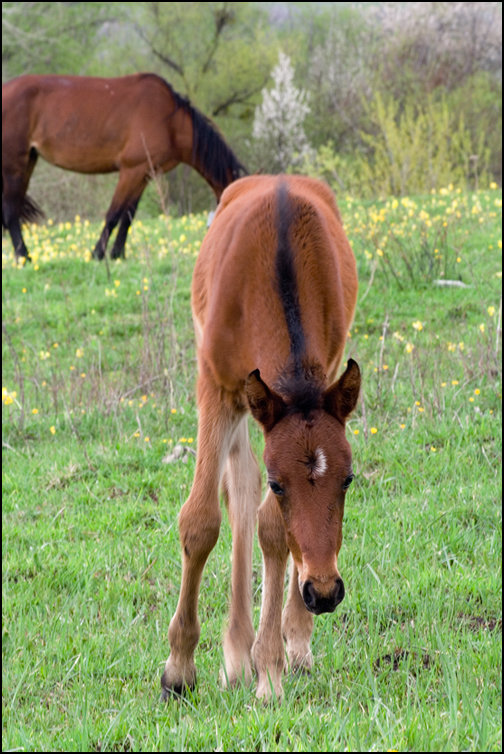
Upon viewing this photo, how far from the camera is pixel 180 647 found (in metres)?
3.54

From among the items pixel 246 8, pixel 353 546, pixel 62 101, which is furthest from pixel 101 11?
pixel 353 546

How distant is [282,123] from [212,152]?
2138 centimetres

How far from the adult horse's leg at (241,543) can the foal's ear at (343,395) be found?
0.92 m

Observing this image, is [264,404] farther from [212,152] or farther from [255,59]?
[255,59]

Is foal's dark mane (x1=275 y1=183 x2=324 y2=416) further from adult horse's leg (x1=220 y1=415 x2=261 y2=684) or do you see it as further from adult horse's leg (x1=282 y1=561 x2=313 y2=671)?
adult horse's leg (x1=282 y1=561 x2=313 y2=671)

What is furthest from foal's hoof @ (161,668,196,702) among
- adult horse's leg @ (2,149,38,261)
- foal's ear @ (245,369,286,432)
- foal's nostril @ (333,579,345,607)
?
adult horse's leg @ (2,149,38,261)

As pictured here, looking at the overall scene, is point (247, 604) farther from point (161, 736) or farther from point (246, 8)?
point (246, 8)

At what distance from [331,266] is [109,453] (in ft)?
9.25

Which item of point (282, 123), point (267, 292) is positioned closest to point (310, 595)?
point (267, 292)

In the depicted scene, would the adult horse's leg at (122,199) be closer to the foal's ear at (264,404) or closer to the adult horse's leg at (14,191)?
the adult horse's leg at (14,191)

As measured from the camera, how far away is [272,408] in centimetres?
298

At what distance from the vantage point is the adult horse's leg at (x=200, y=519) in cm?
357

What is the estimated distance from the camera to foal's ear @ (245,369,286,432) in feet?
9.60

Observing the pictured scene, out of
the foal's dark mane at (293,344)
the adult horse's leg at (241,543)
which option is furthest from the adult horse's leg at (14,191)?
the foal's dark mane at (293,344)
